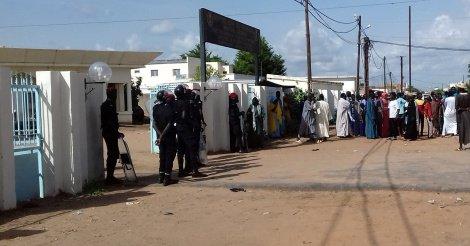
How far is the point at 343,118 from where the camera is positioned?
19.5 m

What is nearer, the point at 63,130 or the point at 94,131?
the point at 63,130

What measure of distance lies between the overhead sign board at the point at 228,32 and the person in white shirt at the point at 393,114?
5.35 metres

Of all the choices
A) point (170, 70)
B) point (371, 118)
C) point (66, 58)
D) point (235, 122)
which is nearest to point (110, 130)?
point (235, 122)

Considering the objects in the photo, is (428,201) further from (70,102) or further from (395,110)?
(395,110)

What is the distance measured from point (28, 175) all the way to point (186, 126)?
9.89 ft

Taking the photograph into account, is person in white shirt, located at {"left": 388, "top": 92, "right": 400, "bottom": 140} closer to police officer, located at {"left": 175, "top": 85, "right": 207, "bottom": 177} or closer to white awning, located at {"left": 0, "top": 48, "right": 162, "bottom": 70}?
police officer, located at {"left": 175, "top": 85, "right": 207, "bottom": 177}

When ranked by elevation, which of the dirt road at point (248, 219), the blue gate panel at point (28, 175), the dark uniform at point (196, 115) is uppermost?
the dark uniform at point (196, 115)

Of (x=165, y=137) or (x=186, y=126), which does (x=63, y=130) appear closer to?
(x=165, y=137)

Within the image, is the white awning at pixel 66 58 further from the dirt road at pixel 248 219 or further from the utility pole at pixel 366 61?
the dirt road at pixel 248 219

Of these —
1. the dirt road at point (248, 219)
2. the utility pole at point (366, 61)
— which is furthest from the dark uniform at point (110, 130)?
the utility pole at point (366, 61)

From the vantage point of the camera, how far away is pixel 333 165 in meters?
11.9

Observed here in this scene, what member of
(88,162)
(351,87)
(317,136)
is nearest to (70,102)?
(88,162)

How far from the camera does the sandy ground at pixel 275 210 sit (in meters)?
6.26

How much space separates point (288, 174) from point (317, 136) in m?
8.36
